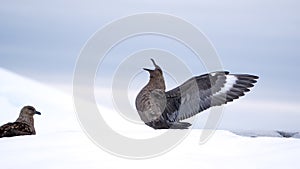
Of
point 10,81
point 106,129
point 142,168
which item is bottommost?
point 142,168

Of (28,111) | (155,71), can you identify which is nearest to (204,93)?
(155,71)

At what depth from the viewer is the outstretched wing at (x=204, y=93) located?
695 cm

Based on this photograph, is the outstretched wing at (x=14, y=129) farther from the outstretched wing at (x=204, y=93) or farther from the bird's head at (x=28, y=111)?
the outstretched wing at (x=204, y=93)

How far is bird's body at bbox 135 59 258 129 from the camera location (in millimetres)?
6852

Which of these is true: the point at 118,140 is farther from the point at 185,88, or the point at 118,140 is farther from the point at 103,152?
the point at 185,88

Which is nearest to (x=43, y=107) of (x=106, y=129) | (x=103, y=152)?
(x=106, y=129)

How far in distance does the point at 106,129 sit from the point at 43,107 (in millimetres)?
11462

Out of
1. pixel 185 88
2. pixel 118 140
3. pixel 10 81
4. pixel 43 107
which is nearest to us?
pixel 118 140

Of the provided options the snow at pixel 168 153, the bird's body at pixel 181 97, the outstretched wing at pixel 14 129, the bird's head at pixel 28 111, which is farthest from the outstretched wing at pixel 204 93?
the bird's head at pixel 28 111

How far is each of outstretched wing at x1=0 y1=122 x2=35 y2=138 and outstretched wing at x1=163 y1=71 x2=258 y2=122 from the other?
2113 mm

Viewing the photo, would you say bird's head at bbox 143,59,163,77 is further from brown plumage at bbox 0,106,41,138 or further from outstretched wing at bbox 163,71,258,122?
brown plumage at bbox 0,106,41,138

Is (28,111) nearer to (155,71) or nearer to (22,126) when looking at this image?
(22,126)

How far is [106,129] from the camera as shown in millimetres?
5637

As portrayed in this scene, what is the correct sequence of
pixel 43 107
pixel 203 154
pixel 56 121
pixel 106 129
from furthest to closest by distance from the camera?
pixel 43 107 < pixel 56 121 < pixel 106 129 < pixel 203 154
